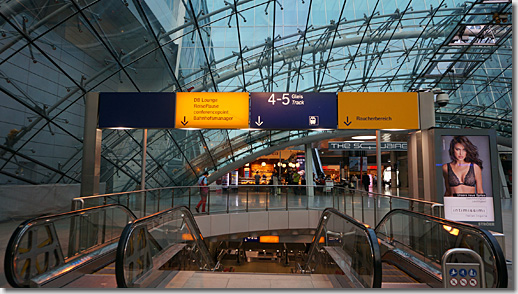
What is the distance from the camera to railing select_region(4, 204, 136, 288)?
3.66 metres

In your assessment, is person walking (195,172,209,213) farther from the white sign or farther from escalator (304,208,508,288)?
the white sign

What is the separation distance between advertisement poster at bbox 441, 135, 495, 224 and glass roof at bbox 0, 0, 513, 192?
9675mm

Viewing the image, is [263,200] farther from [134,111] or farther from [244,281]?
[244,281]

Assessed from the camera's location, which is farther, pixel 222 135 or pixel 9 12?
pixel 222 135

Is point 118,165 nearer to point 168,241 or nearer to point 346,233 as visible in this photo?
point 168,241

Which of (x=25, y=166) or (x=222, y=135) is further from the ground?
(x=222, y=135)

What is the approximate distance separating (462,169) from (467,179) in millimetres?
258

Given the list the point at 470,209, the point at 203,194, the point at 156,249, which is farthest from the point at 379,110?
the point at 203,194

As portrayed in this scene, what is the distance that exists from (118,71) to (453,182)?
12.5m

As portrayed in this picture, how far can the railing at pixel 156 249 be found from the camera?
3.70 meters

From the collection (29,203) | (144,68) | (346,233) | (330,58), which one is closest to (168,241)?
(346,233)

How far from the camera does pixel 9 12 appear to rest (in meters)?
9.27

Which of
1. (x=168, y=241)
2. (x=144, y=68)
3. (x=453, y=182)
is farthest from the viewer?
(x=144, y=68)

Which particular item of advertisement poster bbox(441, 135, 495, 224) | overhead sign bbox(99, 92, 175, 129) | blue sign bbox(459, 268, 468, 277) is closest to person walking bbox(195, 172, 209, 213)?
overhead sign bbox(99, 92, 175, 129)
